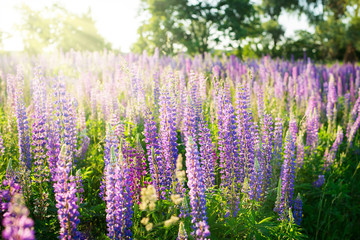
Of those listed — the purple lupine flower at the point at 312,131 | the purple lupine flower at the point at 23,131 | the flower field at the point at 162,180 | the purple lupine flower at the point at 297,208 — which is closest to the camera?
the flower field at the point at 162,180

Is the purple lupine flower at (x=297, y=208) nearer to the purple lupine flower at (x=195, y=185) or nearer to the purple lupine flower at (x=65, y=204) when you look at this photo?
the purple lupine flower at (x=195, y=185)

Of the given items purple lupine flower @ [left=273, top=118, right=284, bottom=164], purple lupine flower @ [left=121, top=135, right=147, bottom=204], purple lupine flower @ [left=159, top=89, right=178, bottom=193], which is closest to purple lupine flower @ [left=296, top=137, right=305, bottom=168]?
purple lupine flower @ [left=273, top=118, right=284, bottom=164]

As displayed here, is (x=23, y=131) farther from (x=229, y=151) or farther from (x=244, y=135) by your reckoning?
(x=244, y=135)

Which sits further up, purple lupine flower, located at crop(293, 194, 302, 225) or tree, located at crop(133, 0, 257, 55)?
tree, located at crop(133, 0, 257, 55)

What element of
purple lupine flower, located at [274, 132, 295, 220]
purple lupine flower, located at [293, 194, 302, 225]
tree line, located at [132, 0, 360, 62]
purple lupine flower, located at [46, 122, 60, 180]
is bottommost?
purple lupine flower, located at [293, 194, 302, 225]

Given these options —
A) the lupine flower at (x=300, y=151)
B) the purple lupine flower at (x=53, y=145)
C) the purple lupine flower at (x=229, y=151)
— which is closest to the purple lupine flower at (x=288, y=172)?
the purple lupine flower at (x=229, y=151)

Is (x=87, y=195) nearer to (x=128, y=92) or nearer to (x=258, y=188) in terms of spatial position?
(x=258, y=188)

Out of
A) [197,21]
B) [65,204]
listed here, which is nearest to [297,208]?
[65,204]

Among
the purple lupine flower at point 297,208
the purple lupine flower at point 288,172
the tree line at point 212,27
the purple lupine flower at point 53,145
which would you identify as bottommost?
the purple lupine flower at point 297,208

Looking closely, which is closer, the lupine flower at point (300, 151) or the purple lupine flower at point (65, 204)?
the purple lupine flower at point (65, 204)

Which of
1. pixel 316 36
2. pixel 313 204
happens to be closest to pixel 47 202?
pixel 313 204

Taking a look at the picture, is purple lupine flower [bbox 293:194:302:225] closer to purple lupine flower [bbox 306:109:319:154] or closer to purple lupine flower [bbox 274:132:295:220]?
purple lupine flower [bbox 274:132:295:220]

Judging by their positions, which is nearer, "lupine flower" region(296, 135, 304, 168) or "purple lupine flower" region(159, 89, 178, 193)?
"purple lupine flower" region(159, 89, 178, 193)

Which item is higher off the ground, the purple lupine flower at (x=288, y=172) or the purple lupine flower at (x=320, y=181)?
the purple lupine flower at (x=288, y=172)
